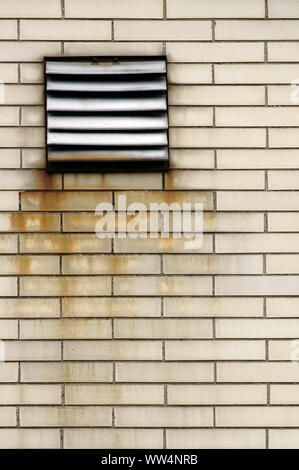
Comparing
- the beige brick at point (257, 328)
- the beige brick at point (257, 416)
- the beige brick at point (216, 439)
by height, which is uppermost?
the beige brick at point (257, 328)

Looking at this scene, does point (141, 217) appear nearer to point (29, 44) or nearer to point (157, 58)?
point (157, 58)

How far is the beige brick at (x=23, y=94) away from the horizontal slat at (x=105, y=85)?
4.2 inches

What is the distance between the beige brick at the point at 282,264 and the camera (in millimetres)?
5527

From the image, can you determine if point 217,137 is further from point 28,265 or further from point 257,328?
point 28,265

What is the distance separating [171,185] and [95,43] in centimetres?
119

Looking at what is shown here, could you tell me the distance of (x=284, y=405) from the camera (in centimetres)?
552

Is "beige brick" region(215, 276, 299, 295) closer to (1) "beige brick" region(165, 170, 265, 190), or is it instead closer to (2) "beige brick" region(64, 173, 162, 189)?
(1) "beige brick" region(165, 170, 265, 190)

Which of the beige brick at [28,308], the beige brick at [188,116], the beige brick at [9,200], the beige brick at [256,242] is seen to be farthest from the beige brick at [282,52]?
the beige brick at [28,308]

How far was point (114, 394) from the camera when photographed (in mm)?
5516

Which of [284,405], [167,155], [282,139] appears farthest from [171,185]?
[284,405]

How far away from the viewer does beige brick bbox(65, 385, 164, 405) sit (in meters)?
5.51
